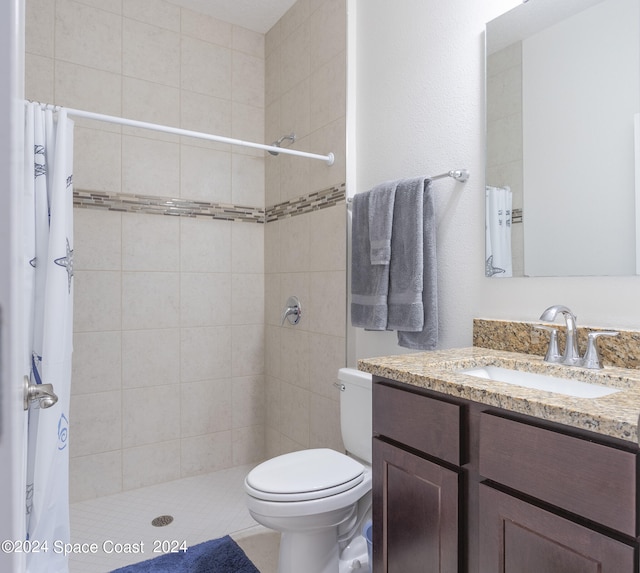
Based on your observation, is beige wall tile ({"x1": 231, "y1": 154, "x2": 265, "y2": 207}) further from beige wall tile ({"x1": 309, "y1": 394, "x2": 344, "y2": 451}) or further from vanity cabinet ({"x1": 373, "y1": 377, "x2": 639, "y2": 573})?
vanity cabinet ({"x1": 373, "y1": 377, "x2": 639, "y2": 573})

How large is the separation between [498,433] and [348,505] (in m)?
0.78

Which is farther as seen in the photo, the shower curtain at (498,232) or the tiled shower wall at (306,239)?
the tiled shower wall at (306,239)

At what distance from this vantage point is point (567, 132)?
4.21 feet

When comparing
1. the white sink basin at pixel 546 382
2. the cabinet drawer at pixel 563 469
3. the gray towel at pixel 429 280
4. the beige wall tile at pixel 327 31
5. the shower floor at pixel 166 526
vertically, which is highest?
the beige wall tile at pixel 327 31

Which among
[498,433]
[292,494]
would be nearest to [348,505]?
[292,494]

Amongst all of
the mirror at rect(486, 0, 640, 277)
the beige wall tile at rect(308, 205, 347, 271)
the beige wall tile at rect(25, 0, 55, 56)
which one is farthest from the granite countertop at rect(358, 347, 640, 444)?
the beige wall tile at rect(25, 0, 55, 56)

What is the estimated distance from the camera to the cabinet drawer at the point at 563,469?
0.71 metres

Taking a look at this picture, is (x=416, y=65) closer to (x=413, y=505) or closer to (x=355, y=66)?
(x=355, y=66)

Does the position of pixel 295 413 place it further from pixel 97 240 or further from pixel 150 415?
pixel 97 240

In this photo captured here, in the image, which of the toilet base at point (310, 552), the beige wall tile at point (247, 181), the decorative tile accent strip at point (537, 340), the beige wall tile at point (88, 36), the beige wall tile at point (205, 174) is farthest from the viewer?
the beige wall tile at point (247, 181)

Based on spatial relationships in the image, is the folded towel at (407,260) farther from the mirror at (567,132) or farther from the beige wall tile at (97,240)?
the beige wall tile at (97,240)

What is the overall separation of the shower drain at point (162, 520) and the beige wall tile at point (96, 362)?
68 centimetres

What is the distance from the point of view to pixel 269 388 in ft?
9.09

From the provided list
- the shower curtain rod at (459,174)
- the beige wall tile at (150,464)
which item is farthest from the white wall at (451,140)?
the beige wall tile at (150,464)
